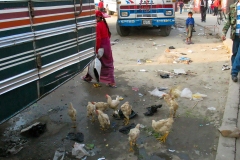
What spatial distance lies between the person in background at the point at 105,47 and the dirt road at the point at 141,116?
241 millimetres

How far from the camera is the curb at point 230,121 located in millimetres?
3402

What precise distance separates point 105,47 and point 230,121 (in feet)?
8.79

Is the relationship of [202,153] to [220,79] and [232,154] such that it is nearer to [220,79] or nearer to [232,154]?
[232,154]

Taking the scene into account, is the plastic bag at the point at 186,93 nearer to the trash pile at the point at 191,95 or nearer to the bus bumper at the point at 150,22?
the trash pile at the point at 191,95

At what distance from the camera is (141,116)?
4.60 meters

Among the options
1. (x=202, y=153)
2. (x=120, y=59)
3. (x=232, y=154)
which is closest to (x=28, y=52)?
(x=202, y=153)

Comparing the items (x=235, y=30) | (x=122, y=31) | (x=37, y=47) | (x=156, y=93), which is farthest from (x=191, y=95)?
(x=122, y=31)

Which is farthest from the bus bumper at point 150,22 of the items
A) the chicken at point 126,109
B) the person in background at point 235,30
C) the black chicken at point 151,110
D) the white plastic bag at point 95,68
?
the chicken at point 126,109

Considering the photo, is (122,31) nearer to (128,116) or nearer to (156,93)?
(156,93)

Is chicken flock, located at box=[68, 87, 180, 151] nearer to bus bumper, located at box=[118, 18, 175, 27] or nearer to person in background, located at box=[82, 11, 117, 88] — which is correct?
person in background, located at box=[82, 11, 117, 88]

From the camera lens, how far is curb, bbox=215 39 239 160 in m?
3.40

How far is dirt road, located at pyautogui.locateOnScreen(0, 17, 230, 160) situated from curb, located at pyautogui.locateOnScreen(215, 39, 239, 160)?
10 centimetres

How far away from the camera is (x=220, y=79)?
20.9ft

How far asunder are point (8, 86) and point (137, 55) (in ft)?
21.5
